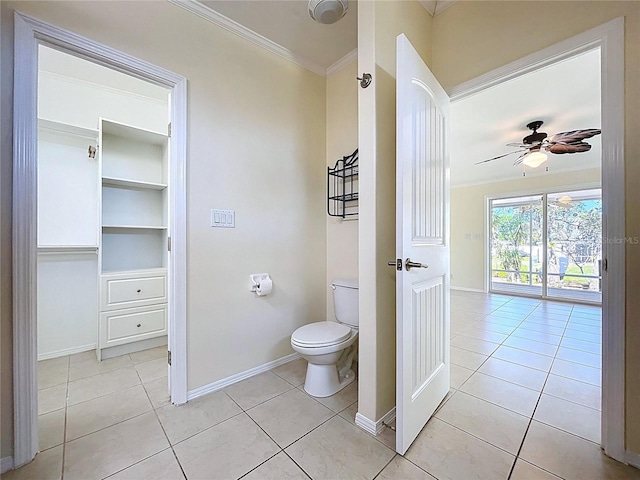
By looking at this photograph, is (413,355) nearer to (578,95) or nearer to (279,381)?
(279,381)

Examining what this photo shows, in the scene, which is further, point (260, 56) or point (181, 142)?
point (260, 56)

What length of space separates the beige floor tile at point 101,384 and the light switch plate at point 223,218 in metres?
1.33

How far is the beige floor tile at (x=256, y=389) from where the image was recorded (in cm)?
173

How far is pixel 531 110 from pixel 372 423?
345 cm

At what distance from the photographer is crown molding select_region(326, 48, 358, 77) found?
7.33ft

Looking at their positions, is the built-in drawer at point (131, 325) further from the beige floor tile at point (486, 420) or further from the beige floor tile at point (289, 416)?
the beige floor tile at point (486, 420)

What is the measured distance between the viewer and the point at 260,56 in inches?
81.7

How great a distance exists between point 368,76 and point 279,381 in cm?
207

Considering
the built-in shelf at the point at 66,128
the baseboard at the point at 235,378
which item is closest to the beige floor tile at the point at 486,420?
the baseboard at the point at 235,378

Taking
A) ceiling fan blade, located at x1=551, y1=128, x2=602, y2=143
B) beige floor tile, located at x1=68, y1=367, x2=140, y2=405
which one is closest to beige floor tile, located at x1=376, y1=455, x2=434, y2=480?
beige floor tile, located at x1=68, y1=367, x2=140, y2=405

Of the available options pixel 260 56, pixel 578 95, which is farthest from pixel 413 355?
pixel 578 95

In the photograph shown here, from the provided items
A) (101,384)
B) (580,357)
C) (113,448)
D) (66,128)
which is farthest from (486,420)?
(66,128)

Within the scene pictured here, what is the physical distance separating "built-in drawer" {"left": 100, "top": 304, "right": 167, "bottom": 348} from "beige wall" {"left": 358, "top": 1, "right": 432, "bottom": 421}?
83.9 inches

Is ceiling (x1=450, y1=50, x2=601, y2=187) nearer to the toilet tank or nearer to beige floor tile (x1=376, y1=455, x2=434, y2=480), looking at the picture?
the toilet tank
